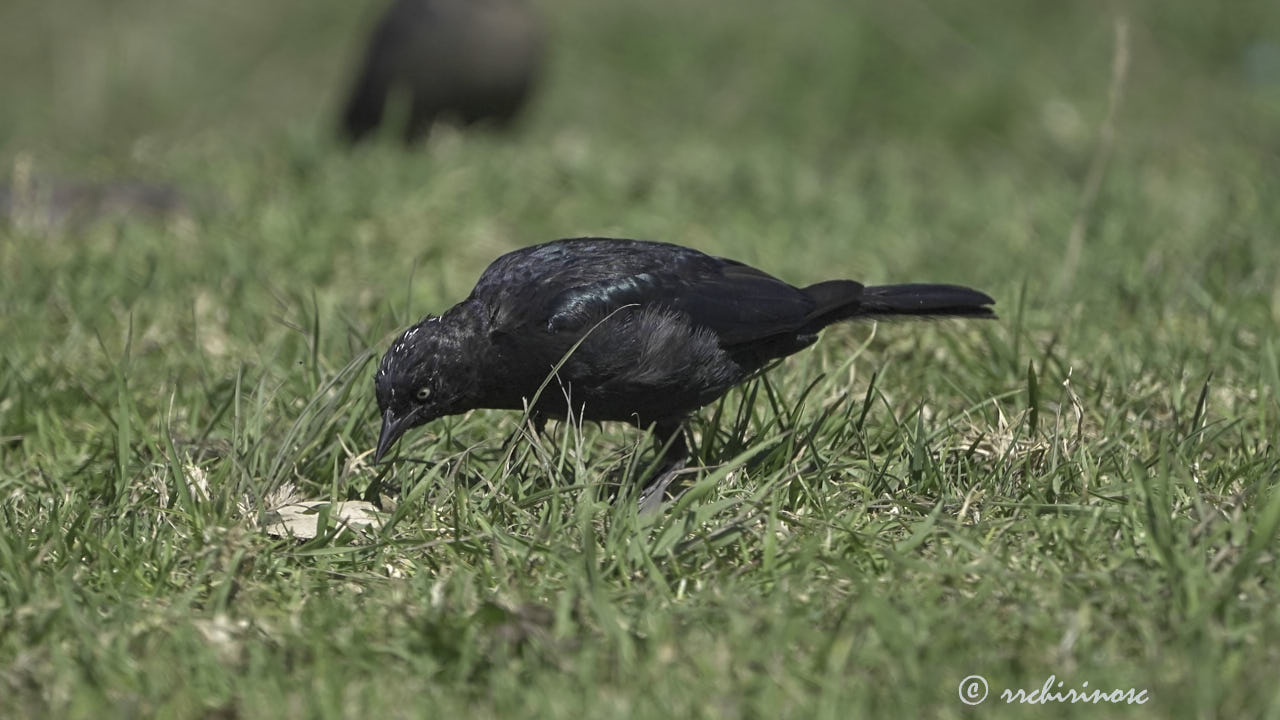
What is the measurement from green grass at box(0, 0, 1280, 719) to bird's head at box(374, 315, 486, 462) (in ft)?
0.38

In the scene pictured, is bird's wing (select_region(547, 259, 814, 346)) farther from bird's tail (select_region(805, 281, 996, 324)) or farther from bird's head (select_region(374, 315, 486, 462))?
bird's head (select_region(374, 315, 486, 462))

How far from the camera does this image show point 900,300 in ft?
11.7

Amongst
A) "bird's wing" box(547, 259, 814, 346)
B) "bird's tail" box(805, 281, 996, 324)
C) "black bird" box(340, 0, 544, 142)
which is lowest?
"bird's wing" box(547, 259, 814, 346)

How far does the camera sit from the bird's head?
3.28 meters

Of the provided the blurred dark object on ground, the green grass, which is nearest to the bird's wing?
the green grass

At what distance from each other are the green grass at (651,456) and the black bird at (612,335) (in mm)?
134

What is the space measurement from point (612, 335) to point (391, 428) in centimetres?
56

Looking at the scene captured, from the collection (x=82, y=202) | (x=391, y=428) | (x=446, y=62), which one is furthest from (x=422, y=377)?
(x=446, y=62)

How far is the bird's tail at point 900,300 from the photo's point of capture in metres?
3.50

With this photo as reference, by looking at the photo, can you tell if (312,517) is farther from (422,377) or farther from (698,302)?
(698,302)

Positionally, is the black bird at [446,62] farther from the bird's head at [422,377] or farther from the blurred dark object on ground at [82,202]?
the bird's head at [422,377]

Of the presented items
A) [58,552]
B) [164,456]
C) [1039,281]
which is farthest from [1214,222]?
[58,552]

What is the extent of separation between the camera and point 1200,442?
336cm

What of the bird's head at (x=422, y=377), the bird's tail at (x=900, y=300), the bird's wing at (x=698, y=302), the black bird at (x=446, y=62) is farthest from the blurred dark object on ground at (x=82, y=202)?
the bird's tail at (x=900, y=300)
